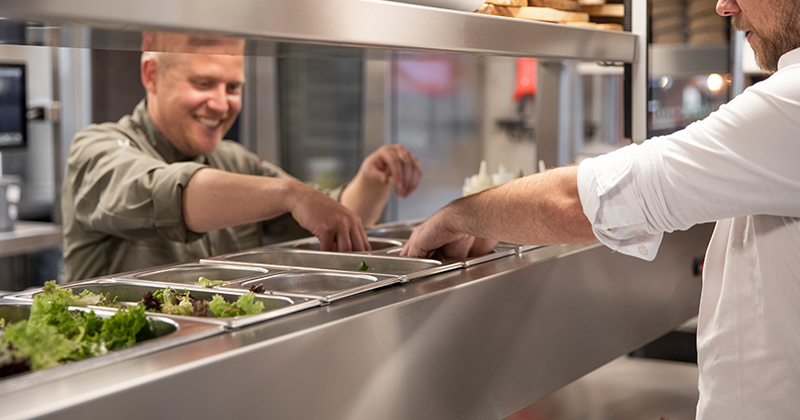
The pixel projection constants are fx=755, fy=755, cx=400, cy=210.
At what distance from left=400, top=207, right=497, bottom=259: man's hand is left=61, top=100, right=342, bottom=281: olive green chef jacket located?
510 mm

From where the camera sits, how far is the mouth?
193cm

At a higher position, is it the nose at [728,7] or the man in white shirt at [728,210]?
the nose at [728,7]

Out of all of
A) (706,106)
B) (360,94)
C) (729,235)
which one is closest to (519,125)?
(360,94)


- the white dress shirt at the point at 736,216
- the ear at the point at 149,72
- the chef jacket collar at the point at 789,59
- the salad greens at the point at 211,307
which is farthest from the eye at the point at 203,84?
the chef jacket collar at the point at 789,59

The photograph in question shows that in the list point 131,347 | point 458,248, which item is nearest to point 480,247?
point 458,248

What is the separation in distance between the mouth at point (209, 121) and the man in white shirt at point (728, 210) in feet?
3.15

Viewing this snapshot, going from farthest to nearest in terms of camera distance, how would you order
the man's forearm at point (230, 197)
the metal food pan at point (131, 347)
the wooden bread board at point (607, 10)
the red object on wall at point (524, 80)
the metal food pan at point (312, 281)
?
the red object on wall at point (524, 80) → the wooden bread board at point (607, 10) → the man's forearm at point (230, 197) → the metal food pan at point (312, 281) → the metal food pan at point (131, 347)

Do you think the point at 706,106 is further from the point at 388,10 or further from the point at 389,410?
the point at 389,410

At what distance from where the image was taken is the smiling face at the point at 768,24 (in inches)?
39.7

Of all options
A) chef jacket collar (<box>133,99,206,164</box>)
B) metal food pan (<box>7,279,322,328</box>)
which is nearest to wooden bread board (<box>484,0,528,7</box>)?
metal food pan (<box>7,279,322,328</box>)

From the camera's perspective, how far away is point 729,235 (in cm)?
110

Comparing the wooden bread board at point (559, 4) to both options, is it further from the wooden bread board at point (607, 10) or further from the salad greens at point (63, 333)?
the salad greens at point (63, 333)

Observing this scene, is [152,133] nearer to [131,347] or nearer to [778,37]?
[131,347]

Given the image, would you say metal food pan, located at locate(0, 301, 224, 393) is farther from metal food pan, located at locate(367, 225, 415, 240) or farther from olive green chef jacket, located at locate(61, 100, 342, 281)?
metal food pan, located at locate(367, 225, 415, 240)
